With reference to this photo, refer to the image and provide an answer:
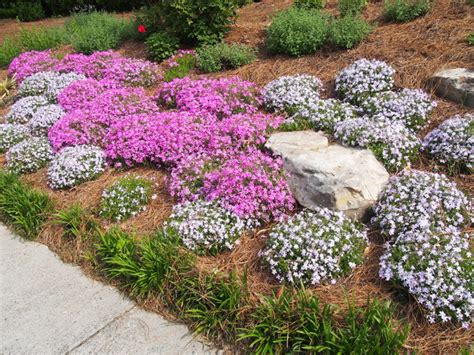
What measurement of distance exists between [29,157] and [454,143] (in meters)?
5.19

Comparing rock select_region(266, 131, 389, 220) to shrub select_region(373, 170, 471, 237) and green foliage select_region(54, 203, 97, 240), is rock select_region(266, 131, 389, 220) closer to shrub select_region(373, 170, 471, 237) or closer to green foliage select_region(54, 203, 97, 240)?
shrub select_region(373, 170, 471, 237)

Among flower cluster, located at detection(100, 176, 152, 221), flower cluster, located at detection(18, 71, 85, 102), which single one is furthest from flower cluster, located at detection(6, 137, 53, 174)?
flower cluster, located at detection(18, 71, 85, 102)

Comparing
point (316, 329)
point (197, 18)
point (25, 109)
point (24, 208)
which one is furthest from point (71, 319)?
point (197, 18)

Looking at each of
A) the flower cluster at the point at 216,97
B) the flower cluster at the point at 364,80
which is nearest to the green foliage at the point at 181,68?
the flower cluster at the point at 216,97

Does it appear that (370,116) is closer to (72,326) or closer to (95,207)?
(95,207)

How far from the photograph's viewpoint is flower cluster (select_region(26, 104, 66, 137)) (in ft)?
21.3

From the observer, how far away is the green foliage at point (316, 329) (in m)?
2.81

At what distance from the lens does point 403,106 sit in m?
4.98

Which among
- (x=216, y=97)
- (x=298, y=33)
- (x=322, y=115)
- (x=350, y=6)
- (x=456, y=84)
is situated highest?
(x=350, y=6)

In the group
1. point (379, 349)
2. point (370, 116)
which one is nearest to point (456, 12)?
point (370, 116)

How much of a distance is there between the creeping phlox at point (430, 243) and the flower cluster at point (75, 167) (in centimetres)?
338

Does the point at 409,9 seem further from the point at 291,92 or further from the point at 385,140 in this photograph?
the point at 385,140

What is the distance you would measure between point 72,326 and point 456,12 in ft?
21.9

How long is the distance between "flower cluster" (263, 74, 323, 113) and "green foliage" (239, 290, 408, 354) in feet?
9.90
